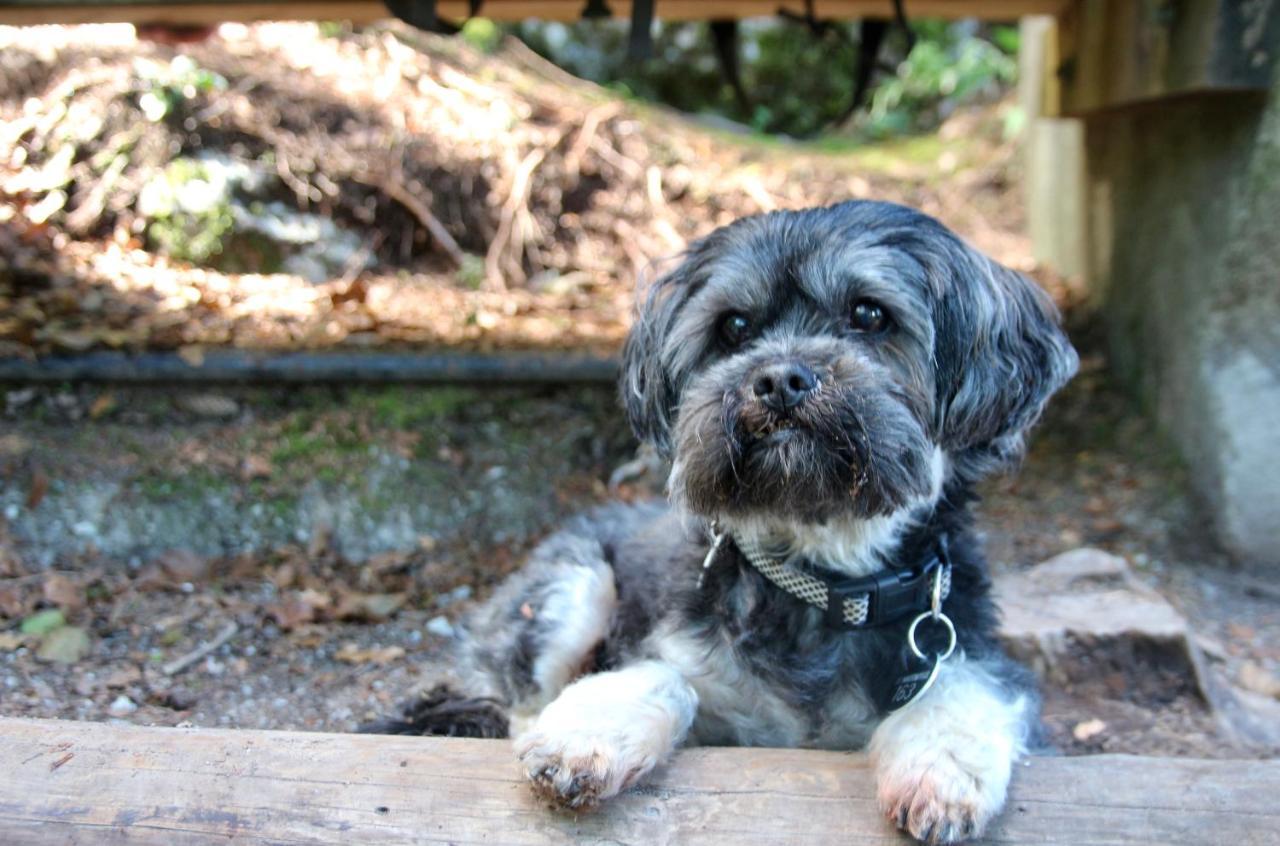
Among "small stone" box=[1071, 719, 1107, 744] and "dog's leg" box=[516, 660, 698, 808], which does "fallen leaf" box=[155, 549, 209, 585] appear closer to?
"dog's leg" box=[516, 660, 698, 808]

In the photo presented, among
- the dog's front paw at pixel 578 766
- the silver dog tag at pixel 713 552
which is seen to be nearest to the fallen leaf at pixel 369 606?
the silver dog tag at pixel 713 552

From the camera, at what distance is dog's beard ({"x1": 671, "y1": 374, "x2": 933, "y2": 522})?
2.59m

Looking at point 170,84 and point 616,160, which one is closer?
point 170,84

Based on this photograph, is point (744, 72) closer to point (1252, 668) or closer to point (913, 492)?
point (1252, 668)

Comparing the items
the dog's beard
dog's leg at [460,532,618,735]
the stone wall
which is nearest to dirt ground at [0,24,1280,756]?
the stone wall

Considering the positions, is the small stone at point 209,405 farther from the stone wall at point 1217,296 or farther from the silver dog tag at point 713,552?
the stone wall at point 1217,296

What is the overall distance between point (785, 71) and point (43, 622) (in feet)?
28.5

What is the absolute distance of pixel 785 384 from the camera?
256 cm

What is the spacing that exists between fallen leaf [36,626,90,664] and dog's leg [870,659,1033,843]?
2.69 metres

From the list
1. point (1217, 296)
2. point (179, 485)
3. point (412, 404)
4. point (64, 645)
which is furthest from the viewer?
point (412, 404)

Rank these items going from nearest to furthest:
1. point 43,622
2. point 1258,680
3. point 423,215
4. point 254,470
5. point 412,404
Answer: point 43,622
point 1258,680
point 254,470
point 412,404
point 423,215

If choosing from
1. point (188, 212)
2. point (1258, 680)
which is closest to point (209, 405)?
point (188, 212)

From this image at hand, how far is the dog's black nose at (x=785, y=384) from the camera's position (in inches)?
101

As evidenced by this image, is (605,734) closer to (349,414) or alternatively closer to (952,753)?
(952,753)
